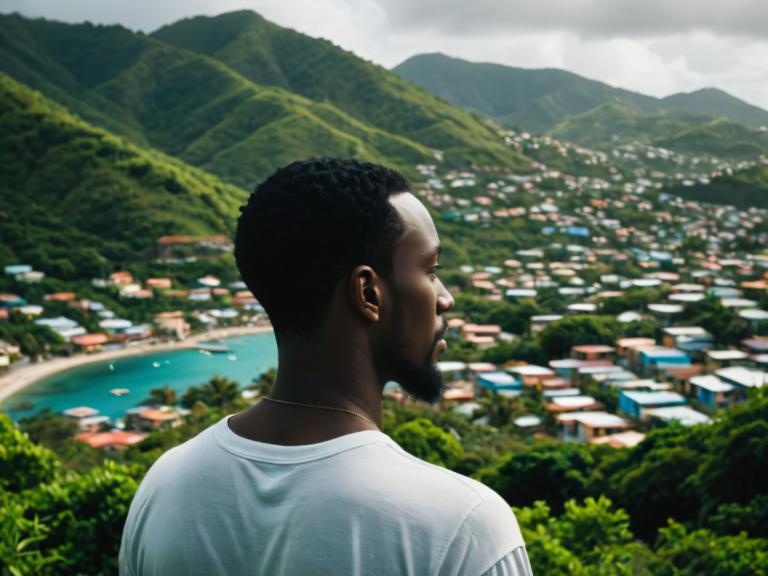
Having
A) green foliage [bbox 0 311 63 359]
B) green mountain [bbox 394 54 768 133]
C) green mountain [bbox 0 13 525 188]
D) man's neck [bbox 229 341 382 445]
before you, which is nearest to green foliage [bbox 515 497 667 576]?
man's neck [bbox 229 341 382 445]

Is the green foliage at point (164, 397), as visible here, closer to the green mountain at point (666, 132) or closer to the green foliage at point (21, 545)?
the green foliage at point (21, 545)

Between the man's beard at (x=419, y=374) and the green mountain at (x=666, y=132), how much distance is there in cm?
9222

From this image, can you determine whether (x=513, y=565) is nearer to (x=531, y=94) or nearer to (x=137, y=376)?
(x=137, y=376)

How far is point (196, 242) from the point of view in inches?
1473

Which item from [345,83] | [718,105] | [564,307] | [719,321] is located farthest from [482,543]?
[718,105]

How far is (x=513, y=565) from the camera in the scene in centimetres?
68

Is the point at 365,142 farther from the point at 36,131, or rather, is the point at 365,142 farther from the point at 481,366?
the point at 481,366

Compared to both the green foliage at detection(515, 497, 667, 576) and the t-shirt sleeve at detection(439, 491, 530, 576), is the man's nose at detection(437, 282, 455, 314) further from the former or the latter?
the green foliage at detection(515, 497, 667, 576)

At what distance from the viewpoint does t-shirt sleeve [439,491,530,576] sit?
0.66 m

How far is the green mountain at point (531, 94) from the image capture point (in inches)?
5674

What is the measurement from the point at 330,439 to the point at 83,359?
98.5 feet

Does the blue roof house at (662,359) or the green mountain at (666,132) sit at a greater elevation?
the green mountain at (666,132)

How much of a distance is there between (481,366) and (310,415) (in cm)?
2398

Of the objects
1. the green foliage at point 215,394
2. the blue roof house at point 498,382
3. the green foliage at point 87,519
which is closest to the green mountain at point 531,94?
the blue roof house at point 498,382
